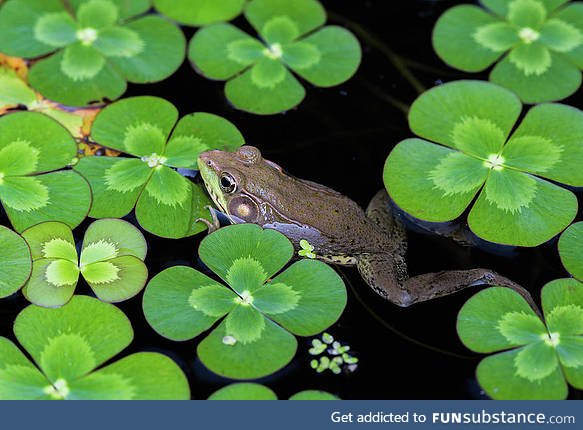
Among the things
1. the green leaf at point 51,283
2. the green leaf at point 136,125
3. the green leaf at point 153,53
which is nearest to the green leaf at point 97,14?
the green leaf at point 153,53

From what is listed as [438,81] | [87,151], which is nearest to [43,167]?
[87,151]

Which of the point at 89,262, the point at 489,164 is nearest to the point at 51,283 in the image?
the point at 89,262

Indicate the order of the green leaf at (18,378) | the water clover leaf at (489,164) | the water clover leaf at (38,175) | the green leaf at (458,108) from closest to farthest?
the green leaf at (18,378) → the water clover leaf at (38,175) → the water clover leaf at (489,164) → the green leaf at (458,108)

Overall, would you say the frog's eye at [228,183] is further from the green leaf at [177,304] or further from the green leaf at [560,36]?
→ the green leaf at [560,36]

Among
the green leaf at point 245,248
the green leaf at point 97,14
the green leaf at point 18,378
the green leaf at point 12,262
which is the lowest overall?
the green leaf at point 18,378

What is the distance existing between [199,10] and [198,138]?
4.04 ft

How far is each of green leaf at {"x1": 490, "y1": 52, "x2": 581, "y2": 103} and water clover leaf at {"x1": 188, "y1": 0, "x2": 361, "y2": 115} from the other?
3.35ft

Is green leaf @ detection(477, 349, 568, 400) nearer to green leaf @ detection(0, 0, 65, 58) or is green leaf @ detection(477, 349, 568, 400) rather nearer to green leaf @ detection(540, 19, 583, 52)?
green leaf @ detection(540, 19, 583, 52)

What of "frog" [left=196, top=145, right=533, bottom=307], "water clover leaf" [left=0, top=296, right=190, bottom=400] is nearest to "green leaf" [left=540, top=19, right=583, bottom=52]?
"frog" [left=196, top=145, right=533, bottom=307]

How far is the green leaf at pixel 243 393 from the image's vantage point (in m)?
2.88

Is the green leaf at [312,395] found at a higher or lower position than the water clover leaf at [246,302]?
lower
